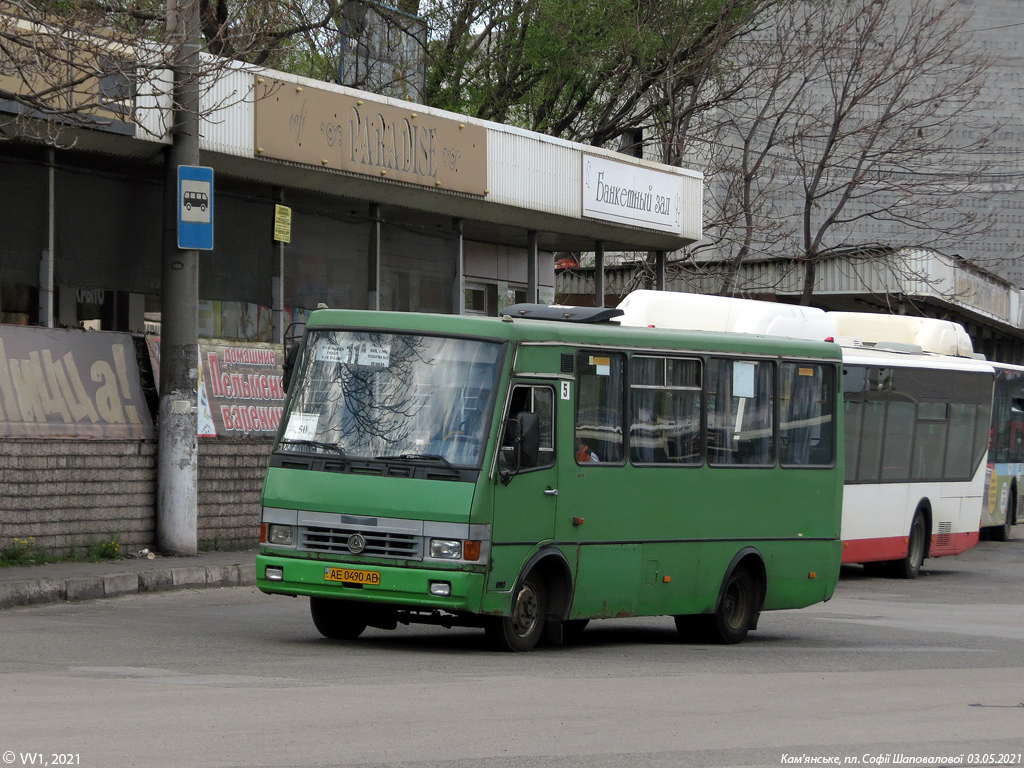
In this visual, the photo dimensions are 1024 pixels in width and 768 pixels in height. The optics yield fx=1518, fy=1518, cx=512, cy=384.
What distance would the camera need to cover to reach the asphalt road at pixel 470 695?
22.8 feet

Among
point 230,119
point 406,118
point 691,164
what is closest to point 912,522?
point 406,118

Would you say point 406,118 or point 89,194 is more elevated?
point 406,118

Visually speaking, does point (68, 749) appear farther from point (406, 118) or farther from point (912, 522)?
point (912, 522)

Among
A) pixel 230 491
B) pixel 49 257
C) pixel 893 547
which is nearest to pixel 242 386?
pixel 230 491

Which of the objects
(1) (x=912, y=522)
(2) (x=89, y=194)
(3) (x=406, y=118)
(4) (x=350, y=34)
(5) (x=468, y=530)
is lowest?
(1) (x=912, y=522)

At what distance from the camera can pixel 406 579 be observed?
10.4m

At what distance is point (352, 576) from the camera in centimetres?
1058

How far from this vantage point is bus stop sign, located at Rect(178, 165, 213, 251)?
53.9ft

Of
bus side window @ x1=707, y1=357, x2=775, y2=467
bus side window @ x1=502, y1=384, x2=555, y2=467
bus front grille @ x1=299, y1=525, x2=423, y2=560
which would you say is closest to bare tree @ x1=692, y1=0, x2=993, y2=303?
bus side window @ x1=707, y1=357, x2=775, y2=467

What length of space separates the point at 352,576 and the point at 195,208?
7129 mm

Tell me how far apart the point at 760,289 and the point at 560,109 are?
34.2 ft

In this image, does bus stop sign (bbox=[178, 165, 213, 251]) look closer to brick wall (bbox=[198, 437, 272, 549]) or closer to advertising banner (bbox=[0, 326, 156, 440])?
advertising banner (bbox=[0, 326, 156, 440])

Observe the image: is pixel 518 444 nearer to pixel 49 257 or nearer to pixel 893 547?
pixel 49 257

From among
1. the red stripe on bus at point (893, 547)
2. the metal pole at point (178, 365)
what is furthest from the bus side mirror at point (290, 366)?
the red stripe on bus at point (893, 547)
